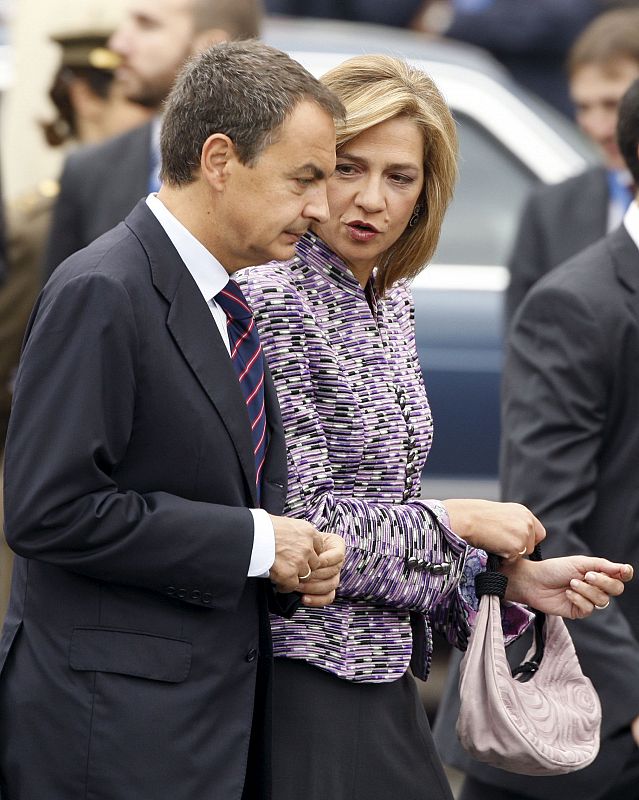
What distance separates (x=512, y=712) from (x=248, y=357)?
0.76 m

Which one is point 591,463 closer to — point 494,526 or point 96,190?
point 494,526

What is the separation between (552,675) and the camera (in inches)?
118

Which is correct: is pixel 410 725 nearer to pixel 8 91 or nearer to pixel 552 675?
pixel 552 675

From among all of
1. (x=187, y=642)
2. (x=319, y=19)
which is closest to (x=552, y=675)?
(x=187, y=642)

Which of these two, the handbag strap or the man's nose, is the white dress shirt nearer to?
the man's nose

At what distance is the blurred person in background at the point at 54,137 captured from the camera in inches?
210

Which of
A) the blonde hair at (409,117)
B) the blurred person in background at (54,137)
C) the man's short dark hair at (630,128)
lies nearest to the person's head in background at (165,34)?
the blurred person in background at (54,137)

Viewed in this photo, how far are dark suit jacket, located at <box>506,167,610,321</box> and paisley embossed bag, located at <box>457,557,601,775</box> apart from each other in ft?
→ 8.10

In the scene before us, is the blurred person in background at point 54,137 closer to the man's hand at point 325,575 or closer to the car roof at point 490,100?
the car roof at point 490,100

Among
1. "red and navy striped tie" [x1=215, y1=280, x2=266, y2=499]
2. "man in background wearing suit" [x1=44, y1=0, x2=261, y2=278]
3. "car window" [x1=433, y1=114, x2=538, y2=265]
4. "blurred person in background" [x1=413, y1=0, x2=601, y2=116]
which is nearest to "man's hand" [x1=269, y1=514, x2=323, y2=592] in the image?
"red and navy striped tie" [x1=215, y1=280, x2=266, y2=499]

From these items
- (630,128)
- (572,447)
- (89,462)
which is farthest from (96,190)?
(89,462)

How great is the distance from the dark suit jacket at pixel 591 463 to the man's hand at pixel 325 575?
35.2 inches

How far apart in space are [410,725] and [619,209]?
2889mm

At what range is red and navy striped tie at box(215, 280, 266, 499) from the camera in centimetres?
256
